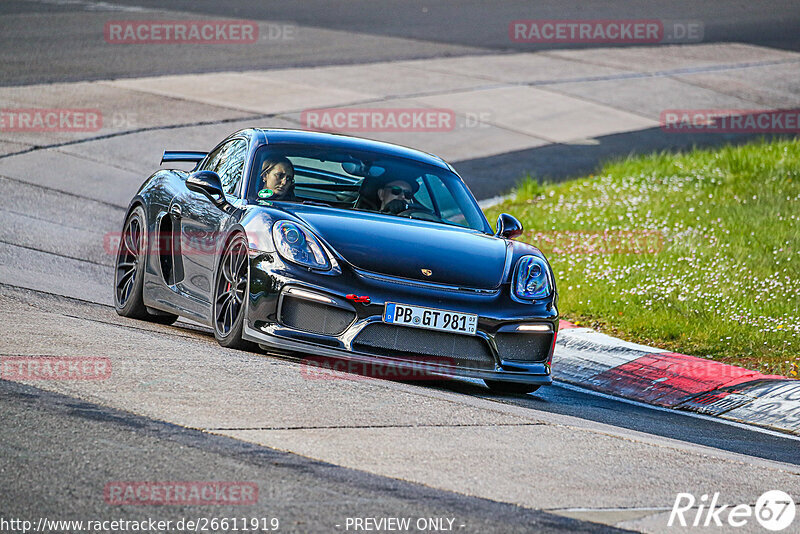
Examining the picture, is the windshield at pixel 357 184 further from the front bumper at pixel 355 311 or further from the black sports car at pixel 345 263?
the front bumper at pixel 355 311

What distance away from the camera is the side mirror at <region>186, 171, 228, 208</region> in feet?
24.3

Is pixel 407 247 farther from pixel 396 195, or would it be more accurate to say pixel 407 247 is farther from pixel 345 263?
pixel 396 195

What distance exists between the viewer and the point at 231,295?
692 centimetres

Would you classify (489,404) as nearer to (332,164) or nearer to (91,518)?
(332,164)

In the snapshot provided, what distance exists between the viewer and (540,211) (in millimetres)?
13547

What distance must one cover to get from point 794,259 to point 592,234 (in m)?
2.21

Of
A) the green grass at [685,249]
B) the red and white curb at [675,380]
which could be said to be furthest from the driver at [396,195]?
the green grass at [685,249]

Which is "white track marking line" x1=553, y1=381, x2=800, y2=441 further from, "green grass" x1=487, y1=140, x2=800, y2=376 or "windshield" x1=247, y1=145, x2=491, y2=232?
"windshield" x1=247, y1=145, x2=491, y2=232

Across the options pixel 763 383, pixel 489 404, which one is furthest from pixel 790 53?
pixel 489 404
